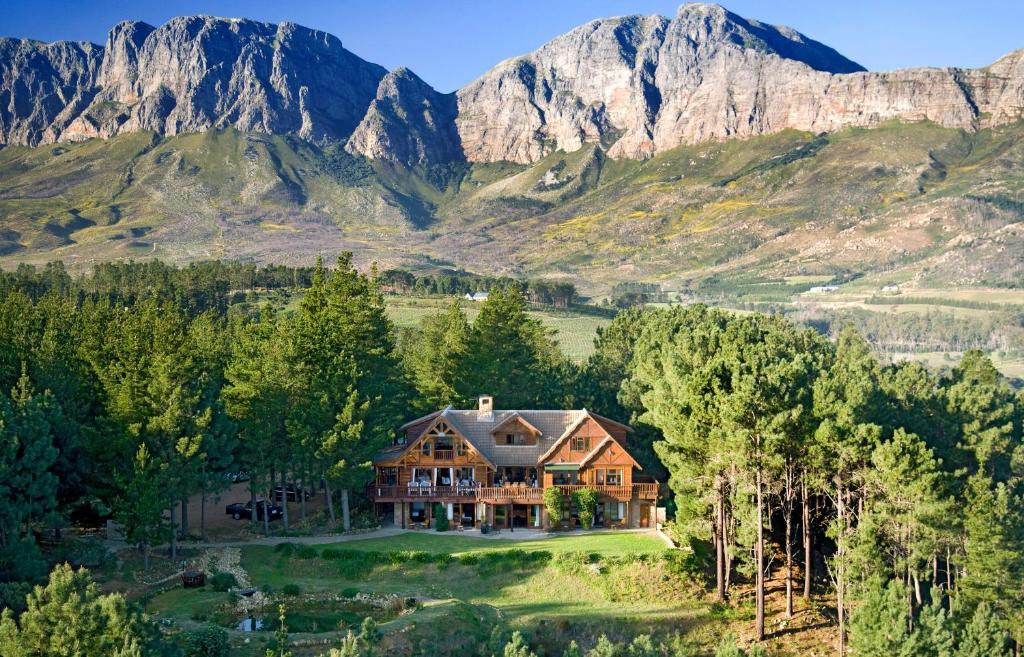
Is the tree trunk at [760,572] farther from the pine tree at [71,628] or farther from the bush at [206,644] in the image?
the pine tree at [71,628]

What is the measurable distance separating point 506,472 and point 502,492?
287 cm

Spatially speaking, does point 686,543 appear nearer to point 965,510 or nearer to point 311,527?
point 965,510

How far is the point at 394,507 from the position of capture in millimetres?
61312

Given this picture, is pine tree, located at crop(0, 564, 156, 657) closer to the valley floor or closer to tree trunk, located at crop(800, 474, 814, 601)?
the valley floor

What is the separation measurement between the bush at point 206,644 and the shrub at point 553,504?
82.8 ft

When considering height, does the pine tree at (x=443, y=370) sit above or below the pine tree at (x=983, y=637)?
above

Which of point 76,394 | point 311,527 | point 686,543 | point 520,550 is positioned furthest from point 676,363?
point 76,394

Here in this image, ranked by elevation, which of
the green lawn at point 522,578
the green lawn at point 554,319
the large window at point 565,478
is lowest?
the green lawn at point 522,578

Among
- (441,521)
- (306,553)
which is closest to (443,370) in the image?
(441,521)

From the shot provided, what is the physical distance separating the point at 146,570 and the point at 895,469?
3638 centimetres

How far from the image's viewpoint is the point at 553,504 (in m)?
58.4

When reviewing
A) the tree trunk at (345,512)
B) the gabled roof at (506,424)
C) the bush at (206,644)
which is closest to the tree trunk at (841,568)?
the gabled roof at (506,424)

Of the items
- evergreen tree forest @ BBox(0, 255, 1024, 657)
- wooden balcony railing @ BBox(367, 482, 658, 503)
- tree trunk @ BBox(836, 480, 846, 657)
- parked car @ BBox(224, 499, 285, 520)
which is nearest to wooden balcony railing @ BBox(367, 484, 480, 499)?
wooden balcony railing @ BBox(367, 482, 658, 503)

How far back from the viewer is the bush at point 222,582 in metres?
47.3
